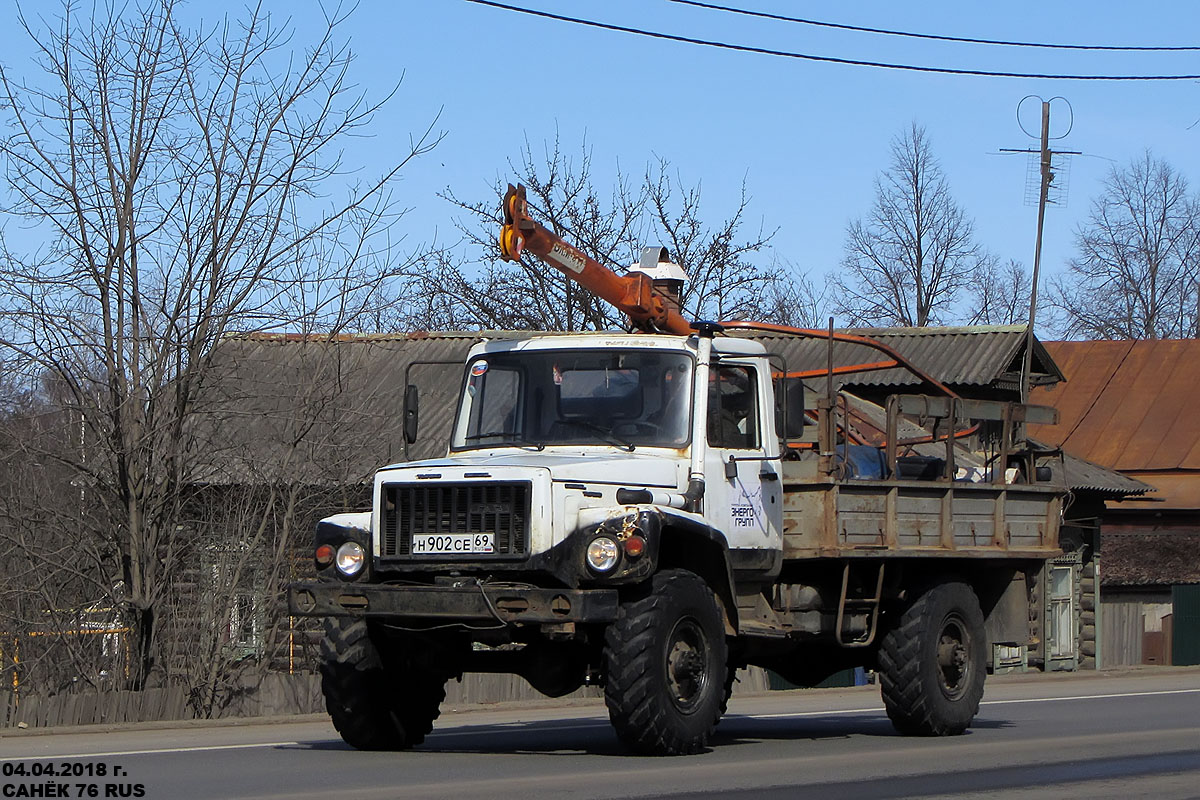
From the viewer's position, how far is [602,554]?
10.3 metres

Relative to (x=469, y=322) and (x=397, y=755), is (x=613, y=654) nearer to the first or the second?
(x=397, y=755)

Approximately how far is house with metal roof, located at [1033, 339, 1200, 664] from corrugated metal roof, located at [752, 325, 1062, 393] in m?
4.73

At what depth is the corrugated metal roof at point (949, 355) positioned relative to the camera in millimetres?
32344

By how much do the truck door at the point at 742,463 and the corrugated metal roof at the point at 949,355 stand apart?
19625mm

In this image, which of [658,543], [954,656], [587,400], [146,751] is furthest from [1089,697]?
[146,751]

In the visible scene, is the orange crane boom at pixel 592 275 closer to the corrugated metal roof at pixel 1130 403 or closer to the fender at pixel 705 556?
the fender at pixel 705 556

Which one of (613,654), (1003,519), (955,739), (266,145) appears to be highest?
(266,145)

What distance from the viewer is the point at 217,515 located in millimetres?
18766

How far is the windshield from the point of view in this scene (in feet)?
37.6

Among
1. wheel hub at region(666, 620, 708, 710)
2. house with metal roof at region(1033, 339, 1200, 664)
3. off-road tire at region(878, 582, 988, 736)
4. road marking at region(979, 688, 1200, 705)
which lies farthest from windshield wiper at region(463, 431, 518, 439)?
house with metal roof at region(1033, 339, 1200, 664)

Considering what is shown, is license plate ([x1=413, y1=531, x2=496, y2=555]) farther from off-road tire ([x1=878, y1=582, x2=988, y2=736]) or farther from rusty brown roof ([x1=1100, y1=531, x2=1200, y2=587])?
rusty brown roof ([x1=1100, y1=531, x2=1200, y2=587])

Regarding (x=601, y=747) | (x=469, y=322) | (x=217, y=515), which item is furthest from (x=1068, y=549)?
(x=601, y=747)

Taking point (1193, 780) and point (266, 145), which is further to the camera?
point (266, 145)

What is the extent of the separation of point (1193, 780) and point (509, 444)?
16.1ft
